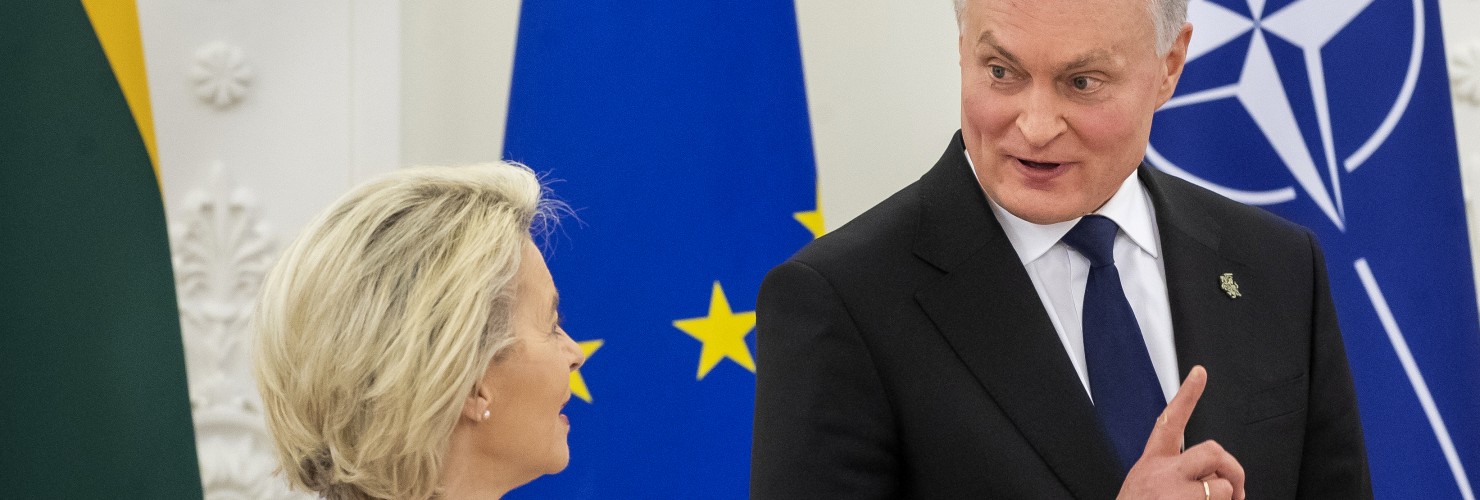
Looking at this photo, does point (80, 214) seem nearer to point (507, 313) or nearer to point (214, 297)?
point (214, 297)

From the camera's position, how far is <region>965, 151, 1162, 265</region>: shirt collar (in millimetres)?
1875

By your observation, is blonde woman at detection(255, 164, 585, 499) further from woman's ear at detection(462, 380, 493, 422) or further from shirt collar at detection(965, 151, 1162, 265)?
shirt collar at detection(965, 151, 1162, 265)

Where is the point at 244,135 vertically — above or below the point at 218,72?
below

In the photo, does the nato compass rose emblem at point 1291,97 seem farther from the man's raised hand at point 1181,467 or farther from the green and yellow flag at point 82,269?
the green and yellow flag at point 82,269

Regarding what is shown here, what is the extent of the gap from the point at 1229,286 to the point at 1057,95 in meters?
0.40

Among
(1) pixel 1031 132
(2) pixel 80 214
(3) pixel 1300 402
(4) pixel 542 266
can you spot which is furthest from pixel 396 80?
(3) pixel 1300 402

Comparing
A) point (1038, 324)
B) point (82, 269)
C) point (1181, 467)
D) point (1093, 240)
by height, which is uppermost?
point (1093, 240)

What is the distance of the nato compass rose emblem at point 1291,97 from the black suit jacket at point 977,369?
0.75 metres

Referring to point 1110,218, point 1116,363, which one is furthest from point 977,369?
point 1110,218

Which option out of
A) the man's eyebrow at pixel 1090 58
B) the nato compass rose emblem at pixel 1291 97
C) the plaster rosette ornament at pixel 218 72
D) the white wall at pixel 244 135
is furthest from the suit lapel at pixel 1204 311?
the plaster rosette ornament at pixel 218 72

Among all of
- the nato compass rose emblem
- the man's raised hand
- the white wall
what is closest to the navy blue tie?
the man's raised hand

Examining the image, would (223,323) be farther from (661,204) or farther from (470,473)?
(470,473)

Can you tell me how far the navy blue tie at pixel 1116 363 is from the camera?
5.85ft

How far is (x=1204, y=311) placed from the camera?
188 centimetres
